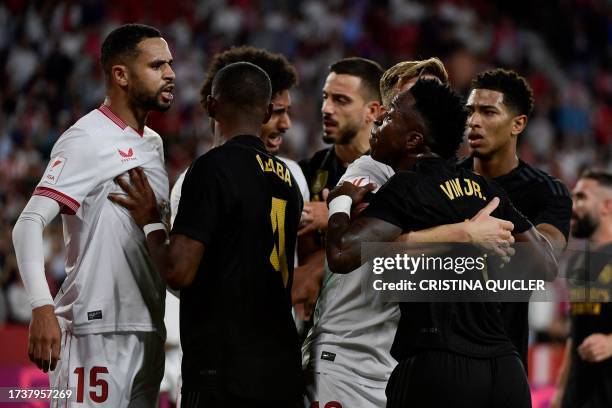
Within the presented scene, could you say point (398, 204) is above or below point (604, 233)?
below

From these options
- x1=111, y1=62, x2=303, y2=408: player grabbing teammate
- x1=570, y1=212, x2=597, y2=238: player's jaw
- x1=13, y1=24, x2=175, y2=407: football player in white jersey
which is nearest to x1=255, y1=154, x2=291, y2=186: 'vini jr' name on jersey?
x1=111, y1=62, x2=303, y2=408: player grabbing teammate

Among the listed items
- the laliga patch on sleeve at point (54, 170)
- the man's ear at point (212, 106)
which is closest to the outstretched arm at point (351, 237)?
the man's ear at point (212, 106)

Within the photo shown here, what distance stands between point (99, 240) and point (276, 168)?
903 millimetres

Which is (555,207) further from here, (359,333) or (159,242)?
(159,242)

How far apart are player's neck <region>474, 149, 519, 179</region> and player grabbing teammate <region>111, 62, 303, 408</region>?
1.75 m

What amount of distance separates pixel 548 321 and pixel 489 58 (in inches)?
276

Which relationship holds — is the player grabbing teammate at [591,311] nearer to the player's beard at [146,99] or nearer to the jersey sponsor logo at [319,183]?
the jersey sponsor logo at [319,183]

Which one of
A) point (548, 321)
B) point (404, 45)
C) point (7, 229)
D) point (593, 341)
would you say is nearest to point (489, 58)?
point (404, 45)

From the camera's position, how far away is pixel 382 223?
4117mm

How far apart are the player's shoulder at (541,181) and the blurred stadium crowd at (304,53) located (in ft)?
22.5

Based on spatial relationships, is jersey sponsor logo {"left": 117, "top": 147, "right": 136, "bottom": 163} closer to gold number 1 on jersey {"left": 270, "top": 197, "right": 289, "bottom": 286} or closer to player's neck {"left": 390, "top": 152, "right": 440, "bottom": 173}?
gold number 1 on jersey {"left": 270, "top": 197, "right": 289, "bottom": 286}

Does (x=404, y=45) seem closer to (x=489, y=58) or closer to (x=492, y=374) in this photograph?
(x=489, y=58)

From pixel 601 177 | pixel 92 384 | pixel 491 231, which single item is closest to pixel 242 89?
pixel 491 231

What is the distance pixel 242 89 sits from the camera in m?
4.52
